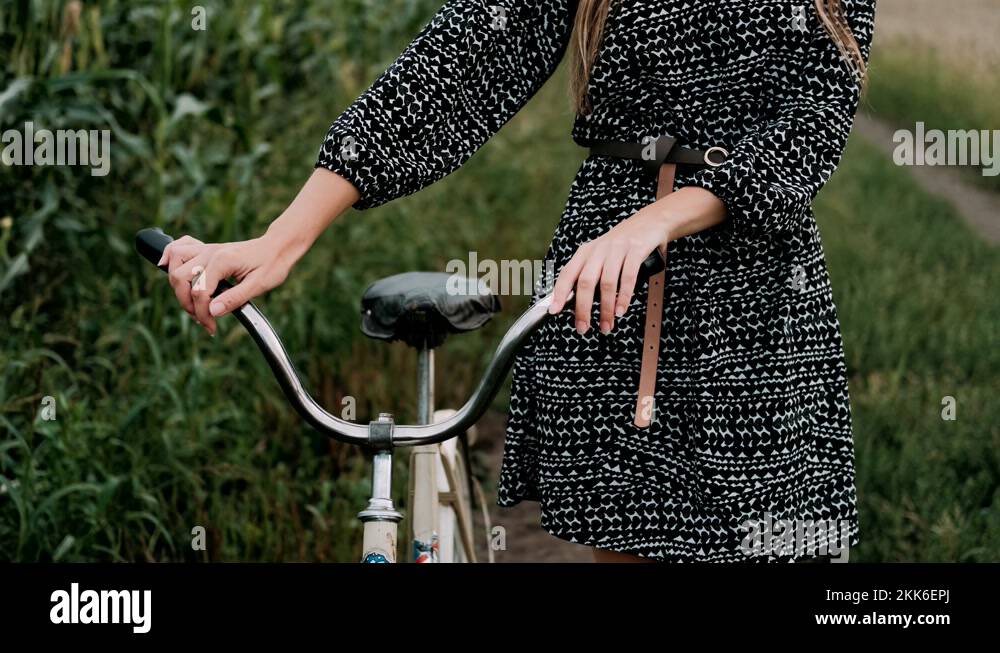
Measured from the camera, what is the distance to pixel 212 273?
1.87m

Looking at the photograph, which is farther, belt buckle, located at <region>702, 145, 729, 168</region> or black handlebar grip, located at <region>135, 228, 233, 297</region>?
belt buckle, located at <region>702, 145, 729, 168</region>

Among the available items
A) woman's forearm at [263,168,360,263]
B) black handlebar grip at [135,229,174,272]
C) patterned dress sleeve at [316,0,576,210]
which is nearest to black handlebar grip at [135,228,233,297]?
black handlebar grip at [135,229,174,272]

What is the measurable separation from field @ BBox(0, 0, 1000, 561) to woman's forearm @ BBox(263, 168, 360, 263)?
78.4 inches

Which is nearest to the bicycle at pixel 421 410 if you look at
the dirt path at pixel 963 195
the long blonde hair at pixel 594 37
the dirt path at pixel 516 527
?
the long blonde hair at pixel 594 37

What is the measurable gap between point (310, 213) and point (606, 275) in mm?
484

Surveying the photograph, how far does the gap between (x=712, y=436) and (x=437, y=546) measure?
2.76 feet

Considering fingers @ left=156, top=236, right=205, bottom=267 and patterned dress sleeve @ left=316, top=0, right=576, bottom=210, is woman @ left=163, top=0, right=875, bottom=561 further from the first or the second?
fingers @ left=156, top=236, right=205, bottom=267

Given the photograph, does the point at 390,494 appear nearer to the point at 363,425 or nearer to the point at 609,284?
the point at 363,425

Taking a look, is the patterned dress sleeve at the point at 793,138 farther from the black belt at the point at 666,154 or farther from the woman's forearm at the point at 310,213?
the woman's forearm at the point at 310,213

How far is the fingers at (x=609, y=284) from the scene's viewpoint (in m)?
1.78

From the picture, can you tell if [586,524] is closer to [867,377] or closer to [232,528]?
[232,528]

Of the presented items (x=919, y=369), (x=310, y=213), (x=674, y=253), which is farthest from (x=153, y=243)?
(x=919, y=369)

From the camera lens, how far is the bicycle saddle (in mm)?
2641

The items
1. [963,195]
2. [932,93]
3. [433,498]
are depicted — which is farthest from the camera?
[932,93]
